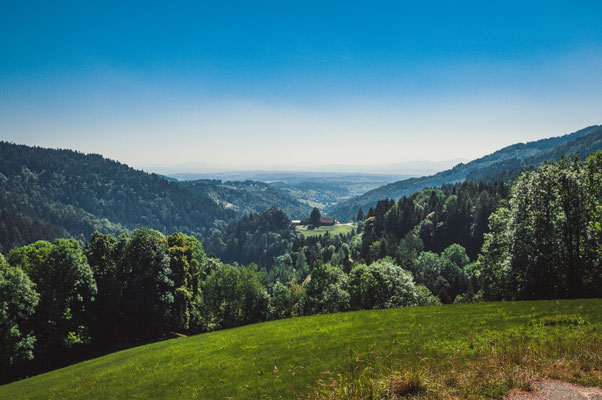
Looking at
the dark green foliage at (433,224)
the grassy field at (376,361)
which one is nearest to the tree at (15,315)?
the grassy field at (376,361)

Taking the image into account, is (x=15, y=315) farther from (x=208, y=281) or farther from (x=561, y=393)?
(x=561, y=393)

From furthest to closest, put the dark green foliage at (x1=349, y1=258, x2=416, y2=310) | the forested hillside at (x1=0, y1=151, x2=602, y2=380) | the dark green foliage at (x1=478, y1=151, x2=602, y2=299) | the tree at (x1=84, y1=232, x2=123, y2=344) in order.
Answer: the dark green foliage at (x1=349, y1=258, x2=416, y2=310), the tree at (x1=84, y1=232, x2=123, y2=344), the forested hillside at (x1=0, y1=151, x2=602, y2=380), the dark green foliage at (x1=478, y1=151, x2=602, y2=299)

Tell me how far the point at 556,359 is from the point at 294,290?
57423mm

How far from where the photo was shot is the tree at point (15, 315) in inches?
1205

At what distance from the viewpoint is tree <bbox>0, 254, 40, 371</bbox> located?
30.6 m

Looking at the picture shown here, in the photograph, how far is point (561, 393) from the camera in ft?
25.2

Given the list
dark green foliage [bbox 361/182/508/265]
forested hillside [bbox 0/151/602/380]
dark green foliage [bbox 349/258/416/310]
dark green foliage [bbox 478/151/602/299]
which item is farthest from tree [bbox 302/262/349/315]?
dark green foliage [bbox 361/182/508/265]

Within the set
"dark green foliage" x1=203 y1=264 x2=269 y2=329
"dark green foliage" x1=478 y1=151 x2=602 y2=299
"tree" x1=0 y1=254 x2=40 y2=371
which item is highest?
Answer: "dark green foliage" x1=478 y1=151 x2=602 y2=299

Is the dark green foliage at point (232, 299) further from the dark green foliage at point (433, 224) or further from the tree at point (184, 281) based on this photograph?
the dark green foliage at point (433, 224)

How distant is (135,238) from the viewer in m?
44.5

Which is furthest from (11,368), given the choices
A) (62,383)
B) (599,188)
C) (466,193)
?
(466,193)

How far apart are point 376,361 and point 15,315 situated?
4190 centimetres

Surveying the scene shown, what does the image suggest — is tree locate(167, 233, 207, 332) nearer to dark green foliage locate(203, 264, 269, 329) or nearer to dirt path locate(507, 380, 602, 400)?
dark green foliage locate(203, 264, 269, 329)

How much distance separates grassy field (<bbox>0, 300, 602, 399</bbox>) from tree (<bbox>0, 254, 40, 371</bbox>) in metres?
7.96
